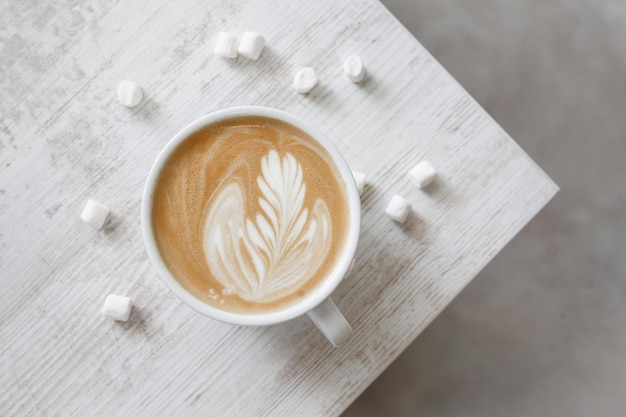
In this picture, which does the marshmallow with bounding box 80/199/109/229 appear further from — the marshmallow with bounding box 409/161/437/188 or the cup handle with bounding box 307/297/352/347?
the marshmallow with bounding box 409/161/437/188

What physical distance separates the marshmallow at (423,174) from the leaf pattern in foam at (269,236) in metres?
0.16

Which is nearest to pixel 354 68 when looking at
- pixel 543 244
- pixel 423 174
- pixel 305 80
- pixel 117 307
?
pixel 305 80

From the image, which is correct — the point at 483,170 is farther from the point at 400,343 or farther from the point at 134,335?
the point at 134,335

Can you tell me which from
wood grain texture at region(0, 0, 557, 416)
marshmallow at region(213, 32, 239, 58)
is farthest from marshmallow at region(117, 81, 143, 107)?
marshmallow at region(213, 32, 239, 58)

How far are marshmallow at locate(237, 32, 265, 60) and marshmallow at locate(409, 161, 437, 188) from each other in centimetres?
27

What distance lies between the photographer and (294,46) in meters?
0.84

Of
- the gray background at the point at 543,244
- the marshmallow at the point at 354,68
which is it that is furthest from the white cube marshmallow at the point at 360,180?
Result: the gray background at the point at 543,244

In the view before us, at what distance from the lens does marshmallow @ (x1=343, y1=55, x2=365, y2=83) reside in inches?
32.2

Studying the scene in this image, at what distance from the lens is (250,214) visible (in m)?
0.73

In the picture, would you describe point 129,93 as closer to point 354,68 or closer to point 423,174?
point 354,68

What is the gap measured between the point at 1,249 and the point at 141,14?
373mm

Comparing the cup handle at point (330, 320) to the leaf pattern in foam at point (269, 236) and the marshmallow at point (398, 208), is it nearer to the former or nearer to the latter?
the leaf pattern in foam at point (269, 236)

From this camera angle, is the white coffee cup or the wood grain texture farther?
the wood grain texture

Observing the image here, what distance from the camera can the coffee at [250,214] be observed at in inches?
28.4
